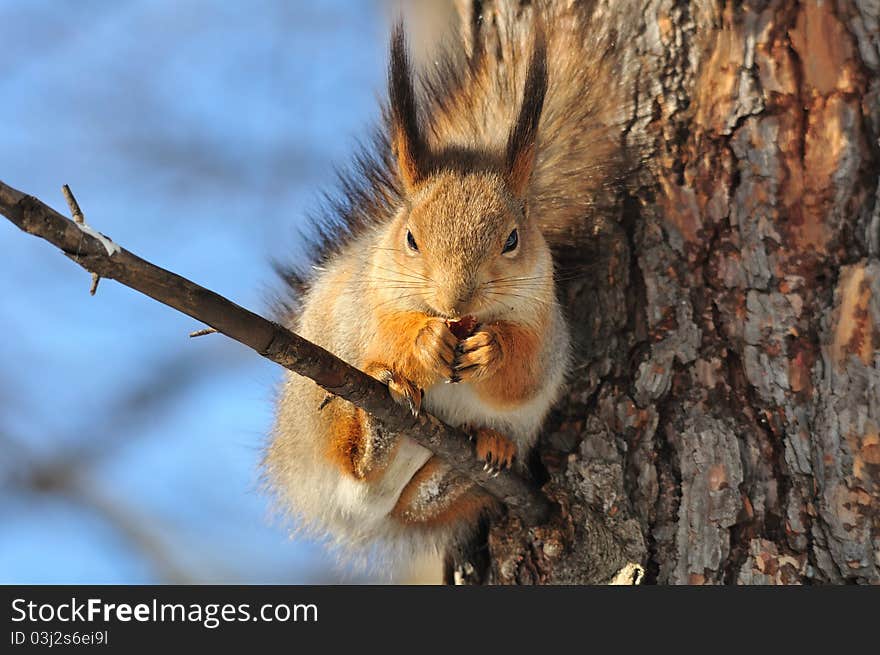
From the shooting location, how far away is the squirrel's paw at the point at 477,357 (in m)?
1.84

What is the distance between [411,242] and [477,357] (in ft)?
0.93

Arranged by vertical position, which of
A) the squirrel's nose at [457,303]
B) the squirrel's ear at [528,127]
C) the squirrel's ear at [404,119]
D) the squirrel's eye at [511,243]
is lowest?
the squirrel's nose at [457,303]

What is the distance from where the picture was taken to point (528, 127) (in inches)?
80.0

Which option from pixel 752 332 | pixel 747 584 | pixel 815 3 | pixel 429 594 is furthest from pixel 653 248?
→ pixel 429 594

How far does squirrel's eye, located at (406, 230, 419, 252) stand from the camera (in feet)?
6.31

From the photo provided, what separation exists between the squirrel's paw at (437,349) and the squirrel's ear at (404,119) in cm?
42

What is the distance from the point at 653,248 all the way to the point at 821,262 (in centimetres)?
33

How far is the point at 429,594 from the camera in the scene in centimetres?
Answer: 182

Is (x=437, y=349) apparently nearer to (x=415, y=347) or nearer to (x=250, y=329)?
(x=415, y=347)

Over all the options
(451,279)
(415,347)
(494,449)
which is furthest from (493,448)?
(451,279)

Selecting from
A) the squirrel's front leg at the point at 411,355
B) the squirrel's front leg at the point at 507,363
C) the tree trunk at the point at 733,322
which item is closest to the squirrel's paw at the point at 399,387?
the squirrel's front leg at the point at 411,355

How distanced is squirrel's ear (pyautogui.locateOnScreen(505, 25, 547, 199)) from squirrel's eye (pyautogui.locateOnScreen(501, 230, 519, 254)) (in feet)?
0.51

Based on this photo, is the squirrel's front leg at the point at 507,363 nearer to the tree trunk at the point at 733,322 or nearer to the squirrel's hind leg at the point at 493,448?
the squirrel's hind leg at the point at 493,448

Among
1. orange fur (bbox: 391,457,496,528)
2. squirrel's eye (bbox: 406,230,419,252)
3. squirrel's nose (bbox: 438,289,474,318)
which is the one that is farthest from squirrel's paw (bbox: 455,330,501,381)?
orange fur (bbox: 391,457,496,528)
